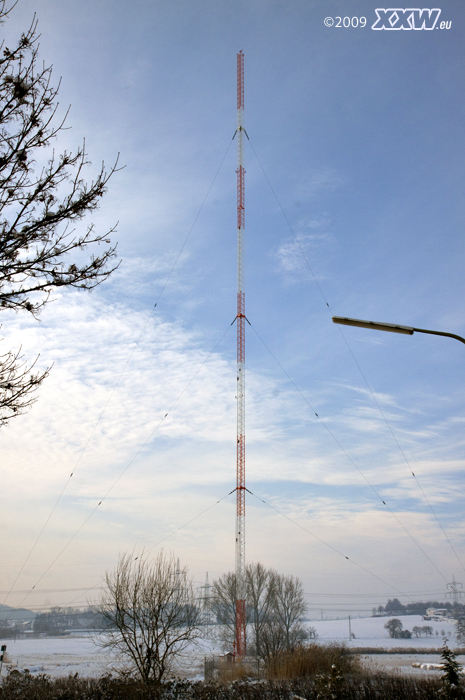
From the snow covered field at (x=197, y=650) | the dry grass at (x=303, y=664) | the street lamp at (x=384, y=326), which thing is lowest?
the snow covered field at (x=197, y=650)

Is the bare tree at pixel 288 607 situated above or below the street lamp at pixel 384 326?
below

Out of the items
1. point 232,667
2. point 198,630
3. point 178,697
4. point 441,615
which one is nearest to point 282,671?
point 232,667

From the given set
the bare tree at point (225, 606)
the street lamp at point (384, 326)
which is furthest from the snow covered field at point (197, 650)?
the street lamp at point (384, 326)

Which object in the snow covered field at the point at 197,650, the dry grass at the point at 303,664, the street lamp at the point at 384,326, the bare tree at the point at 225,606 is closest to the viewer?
the street lamp at the point at 384,326

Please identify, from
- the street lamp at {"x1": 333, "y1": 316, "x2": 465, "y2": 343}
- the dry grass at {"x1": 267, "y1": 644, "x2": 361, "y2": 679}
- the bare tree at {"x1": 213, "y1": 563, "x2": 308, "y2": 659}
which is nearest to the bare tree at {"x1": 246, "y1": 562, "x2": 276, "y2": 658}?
the bare tree at {"x1": 213, "y1": 563, "x2": 308, "y2": 659}

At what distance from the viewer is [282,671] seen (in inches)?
1169

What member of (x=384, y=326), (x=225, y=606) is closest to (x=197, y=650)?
(x=225, y=606)

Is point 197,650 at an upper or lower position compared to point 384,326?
lower

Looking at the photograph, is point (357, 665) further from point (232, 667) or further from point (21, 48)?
point (21, 48)

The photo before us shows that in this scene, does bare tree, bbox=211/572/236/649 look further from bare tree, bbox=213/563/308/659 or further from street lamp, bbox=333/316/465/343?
street lamp, bbox=333/316/465/343

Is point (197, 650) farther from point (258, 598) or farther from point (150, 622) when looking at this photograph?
point (150, 622)

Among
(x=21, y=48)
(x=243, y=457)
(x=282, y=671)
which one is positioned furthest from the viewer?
(x=243, y=457)

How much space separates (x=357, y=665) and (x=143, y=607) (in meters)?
19.0

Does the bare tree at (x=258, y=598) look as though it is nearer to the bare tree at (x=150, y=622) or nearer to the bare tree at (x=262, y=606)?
the bare tree at (x=262, y=606)
